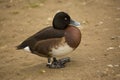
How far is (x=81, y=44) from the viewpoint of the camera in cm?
884

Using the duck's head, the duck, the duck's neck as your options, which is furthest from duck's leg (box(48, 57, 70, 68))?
the duck's head

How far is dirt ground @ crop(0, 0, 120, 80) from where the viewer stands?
713 cm

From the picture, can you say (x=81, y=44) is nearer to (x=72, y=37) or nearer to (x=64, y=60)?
(x=64, y=60)

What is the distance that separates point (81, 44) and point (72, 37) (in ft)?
5.59

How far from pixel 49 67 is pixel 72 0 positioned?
5.69 meters

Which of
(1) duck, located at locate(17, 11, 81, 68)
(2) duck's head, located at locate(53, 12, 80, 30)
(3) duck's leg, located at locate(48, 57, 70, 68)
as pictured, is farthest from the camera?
(3) duck's leg, located at locate(48, 57, 70, 68)

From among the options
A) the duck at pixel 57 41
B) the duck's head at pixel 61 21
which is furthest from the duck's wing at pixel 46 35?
the duck's head at pixel 61 21

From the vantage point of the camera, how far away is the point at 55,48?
7078 mm

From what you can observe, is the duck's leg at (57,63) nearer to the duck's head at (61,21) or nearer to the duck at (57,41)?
the duck at (57,41)

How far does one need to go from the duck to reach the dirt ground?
35 cm

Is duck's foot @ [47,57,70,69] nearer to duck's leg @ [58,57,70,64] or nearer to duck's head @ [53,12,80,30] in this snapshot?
duck's leg @ [58,57,70,64]

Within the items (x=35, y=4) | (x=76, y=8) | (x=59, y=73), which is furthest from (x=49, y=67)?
(x=35, y=4)

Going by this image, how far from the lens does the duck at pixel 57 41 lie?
708cm

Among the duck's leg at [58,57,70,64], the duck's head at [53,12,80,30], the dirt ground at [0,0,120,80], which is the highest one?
the duck's head at [53,12,80,30]
